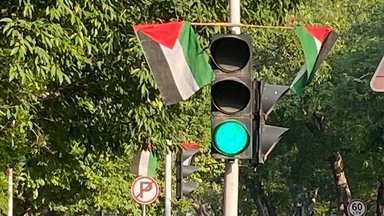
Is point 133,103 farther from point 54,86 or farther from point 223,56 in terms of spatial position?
point 223,56

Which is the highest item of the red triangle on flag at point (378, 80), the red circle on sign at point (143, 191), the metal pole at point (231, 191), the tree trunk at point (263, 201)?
the tree trunk at point (263, 201)

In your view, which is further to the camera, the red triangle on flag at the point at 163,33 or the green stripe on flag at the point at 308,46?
the green stripe on flag at the point at 308,46

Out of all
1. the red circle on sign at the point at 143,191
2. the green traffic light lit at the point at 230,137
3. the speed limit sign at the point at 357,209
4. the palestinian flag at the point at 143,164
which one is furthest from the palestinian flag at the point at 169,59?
the speed limit sign at the point at 357,209

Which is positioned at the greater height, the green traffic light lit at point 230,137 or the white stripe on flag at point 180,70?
the white stripe on flag at point 180,70

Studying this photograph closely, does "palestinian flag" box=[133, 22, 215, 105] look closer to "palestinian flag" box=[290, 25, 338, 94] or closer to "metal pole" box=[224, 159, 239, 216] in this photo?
"metal pole" box=[224, 159, 239, 216]

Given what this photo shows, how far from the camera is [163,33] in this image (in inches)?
343

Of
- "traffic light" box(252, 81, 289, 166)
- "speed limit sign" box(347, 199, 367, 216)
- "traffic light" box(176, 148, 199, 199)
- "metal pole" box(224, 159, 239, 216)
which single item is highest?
"speed limit sign" box(347, 199, 367, 216)

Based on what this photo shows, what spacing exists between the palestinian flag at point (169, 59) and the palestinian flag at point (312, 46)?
87 centimetres

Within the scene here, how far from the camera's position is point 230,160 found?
8.76 meters

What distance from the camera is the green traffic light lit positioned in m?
8.57

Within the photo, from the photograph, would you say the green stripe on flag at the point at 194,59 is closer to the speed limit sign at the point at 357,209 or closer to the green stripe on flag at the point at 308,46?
the green stripe on flag at the point at 308,46

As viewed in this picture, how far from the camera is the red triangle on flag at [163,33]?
863 centimetres

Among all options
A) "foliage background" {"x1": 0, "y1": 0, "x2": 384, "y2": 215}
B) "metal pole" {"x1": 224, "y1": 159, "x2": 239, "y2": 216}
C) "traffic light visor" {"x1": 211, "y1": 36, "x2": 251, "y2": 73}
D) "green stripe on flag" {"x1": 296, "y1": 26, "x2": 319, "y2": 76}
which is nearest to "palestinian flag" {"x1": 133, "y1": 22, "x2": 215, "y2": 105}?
"traffic light visor" {"x1": 211, "y1": 36, "x2": 251, "y2": 73}

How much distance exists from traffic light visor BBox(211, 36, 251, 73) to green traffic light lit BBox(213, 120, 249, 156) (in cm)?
43
